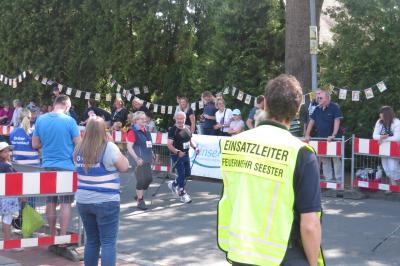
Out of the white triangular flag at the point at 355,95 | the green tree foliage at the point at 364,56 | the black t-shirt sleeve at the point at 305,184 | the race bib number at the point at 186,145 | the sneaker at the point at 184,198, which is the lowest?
the sneaker at the point at 184,198

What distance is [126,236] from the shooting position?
9375 mm

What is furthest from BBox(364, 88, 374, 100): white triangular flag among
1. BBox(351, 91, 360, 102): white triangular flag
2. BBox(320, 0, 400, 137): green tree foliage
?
BBox(320, 0, 400, 137): green tree foliage

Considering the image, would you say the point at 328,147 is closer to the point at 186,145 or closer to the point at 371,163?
the point at 371,163

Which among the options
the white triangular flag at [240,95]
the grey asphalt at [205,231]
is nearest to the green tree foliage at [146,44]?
the white triangular flag at [240,95]

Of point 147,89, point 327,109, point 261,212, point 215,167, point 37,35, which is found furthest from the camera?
point 37,35

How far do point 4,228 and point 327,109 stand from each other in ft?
23.7

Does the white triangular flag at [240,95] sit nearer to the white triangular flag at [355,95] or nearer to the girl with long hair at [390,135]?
the white triangular flag at [355,95]

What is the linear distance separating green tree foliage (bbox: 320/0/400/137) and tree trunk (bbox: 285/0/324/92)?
0.47 metres

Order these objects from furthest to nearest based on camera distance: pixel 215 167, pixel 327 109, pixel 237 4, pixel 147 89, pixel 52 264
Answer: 1. pixel 147 89
2. pixel 237 4
3. pixel 215 167
4. pixel 327 109
5. pixel 52 264

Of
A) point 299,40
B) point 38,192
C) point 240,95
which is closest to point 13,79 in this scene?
point 240,95

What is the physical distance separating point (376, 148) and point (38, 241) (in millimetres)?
6881

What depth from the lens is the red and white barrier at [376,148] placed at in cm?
1181

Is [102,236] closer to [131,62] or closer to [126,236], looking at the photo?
[126,236]

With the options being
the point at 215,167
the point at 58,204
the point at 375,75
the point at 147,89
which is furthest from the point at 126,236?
the point at 147,89
